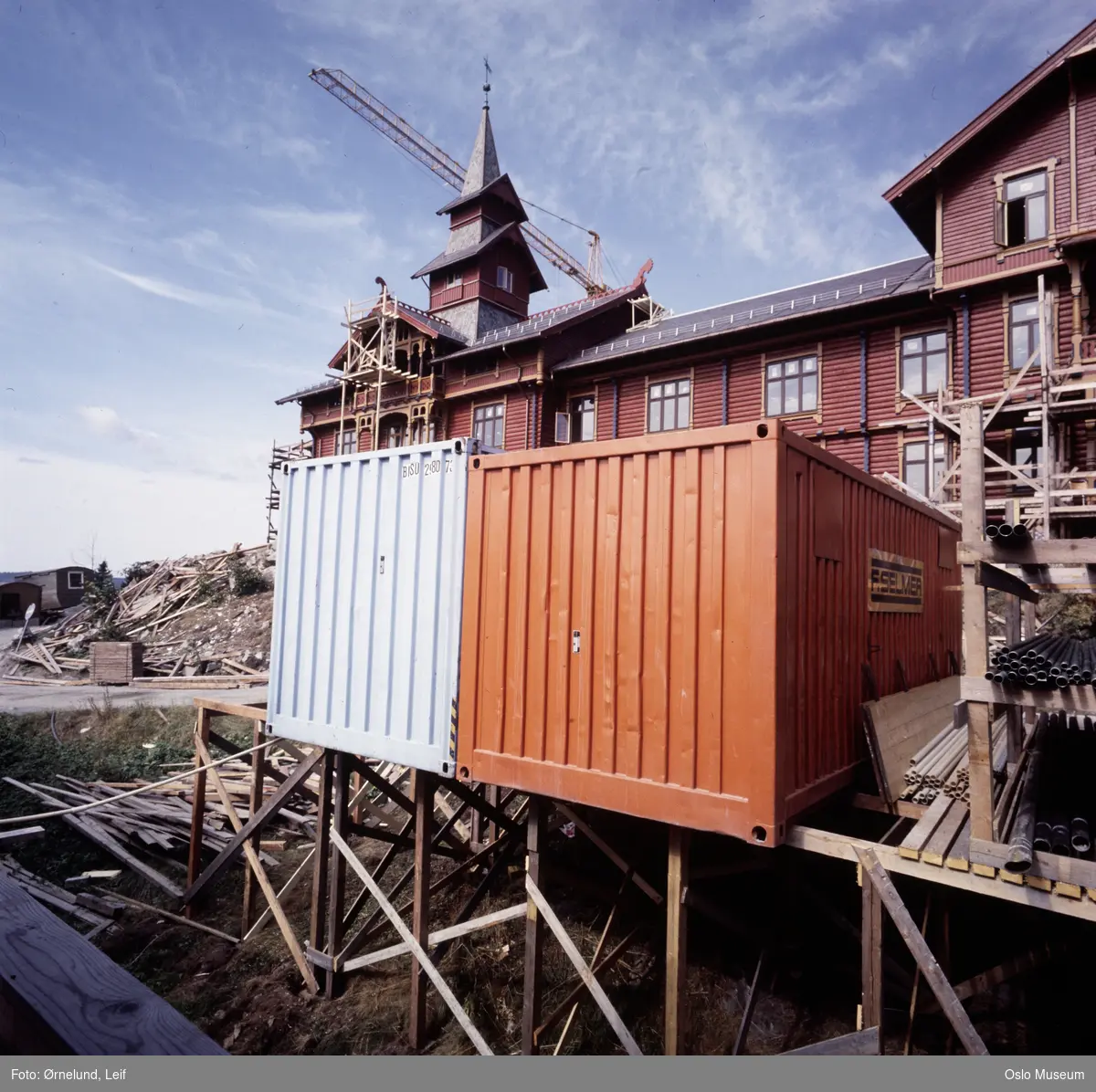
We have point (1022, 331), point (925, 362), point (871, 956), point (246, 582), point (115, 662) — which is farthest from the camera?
point (246, 582)

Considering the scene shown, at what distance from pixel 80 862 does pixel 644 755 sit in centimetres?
991

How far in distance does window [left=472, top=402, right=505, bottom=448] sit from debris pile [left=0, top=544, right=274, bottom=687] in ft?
36.4

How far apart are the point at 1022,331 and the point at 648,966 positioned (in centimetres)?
1614

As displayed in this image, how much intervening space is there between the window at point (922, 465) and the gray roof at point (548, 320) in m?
11.9

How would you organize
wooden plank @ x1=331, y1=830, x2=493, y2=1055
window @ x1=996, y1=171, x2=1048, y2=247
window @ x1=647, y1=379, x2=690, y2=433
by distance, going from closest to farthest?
wooden plank @ x1=331, y1=830, x2=493, y2=1055
window @ x1=996, y1=171, x2=1048, y2=247
window @ x1=647, y1=379, x2=690, y2=433

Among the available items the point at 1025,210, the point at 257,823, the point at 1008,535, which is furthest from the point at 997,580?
the point at 1025,210

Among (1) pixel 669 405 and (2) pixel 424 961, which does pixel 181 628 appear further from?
(2) pixel 424 961

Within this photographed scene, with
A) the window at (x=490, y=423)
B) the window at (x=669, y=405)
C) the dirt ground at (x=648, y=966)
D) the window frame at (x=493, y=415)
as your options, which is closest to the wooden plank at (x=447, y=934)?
the dirt ground at (x=648, y=966)

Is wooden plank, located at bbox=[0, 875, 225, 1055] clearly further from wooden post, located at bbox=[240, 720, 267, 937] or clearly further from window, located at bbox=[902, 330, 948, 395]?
window, located at bbox=[902, 330, 948, 395]

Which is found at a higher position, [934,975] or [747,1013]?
[934,975]

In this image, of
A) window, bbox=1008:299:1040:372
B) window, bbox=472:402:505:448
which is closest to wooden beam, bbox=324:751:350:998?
window, bbox=1008:299:1040:372

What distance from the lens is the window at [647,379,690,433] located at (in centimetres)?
2106

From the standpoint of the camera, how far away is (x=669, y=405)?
2139 centimetres

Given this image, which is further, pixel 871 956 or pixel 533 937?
pixel 533 937
